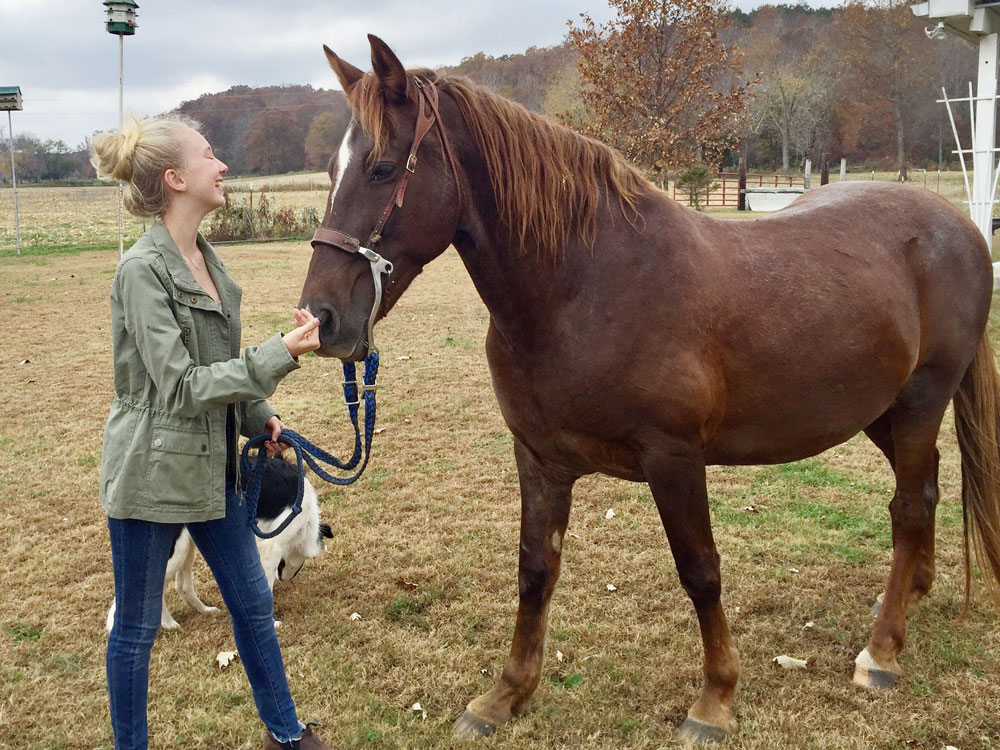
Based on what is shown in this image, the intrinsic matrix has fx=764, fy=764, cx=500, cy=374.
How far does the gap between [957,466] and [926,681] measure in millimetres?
2737

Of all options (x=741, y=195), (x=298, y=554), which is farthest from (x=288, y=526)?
(x=741, y=195)

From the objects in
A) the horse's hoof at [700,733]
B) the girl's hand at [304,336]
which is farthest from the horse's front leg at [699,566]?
the girl's hand at [304,336]

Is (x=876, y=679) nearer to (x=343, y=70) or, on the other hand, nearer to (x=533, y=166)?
(x=533, y=166)

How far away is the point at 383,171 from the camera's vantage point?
2.12 metres

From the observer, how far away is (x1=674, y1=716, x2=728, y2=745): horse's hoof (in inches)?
106

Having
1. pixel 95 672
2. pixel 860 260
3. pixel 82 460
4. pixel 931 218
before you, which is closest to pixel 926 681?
pixel 860 260

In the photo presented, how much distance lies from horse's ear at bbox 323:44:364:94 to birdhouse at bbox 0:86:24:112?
20206 millimetres

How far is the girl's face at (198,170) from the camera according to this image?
84.4 inches

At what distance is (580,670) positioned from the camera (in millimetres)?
3146

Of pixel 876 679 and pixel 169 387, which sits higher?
pixel 169 387

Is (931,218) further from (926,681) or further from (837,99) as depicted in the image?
(837,99)

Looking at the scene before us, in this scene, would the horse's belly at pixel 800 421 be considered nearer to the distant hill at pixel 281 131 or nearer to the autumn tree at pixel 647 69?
the distant hill at pixel 281 131

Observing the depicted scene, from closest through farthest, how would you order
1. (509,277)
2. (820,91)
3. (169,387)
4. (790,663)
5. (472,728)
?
(169,387) < (509,277) < (472,728) < (790,663) < (820,91)

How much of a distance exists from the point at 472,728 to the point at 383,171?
6.56 feet
